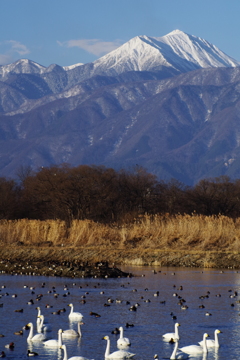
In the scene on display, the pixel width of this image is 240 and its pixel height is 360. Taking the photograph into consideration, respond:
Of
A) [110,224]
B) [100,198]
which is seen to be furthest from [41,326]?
[100,198]

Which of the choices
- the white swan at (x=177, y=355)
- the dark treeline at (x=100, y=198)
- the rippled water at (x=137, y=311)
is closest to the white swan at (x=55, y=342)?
the rippled water at (x=137, y=311)

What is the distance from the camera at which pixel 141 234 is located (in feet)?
148

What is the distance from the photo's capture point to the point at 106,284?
102ft

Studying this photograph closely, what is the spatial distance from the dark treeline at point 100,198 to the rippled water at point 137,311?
90.3 ft

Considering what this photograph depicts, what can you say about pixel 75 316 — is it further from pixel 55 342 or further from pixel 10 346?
pixel 10 346

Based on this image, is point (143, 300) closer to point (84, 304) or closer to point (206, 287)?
point (84, 304)

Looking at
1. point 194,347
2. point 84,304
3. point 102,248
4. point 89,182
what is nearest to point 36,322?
point 84,304

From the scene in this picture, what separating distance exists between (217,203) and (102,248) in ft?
91.7

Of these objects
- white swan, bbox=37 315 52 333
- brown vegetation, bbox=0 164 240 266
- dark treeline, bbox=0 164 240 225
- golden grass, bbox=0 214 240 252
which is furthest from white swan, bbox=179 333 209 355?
dark treeline, bbox=0 164 240 225

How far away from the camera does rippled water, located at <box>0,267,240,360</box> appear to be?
733 inches

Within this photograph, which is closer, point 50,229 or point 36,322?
point 36,322

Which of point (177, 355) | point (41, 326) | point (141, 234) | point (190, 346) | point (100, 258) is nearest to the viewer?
point (177, 355)

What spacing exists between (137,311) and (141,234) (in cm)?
2133

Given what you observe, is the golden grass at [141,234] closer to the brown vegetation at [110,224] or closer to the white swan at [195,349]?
the brown vegetation at [110,224]
